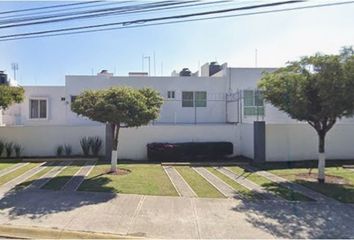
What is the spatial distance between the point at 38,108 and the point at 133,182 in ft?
64.2

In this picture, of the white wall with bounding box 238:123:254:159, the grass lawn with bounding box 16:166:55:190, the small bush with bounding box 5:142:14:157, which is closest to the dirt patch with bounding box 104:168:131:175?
the grass lawn with bounding box 16:166:55:190

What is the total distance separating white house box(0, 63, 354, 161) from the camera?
1872 cm

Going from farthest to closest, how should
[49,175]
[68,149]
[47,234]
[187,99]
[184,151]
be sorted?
[187,99], [68,149], [184,151], [49,175], [47,234]

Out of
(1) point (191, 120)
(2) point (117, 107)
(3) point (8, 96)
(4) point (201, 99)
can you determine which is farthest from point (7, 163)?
(4) point (201, 99)

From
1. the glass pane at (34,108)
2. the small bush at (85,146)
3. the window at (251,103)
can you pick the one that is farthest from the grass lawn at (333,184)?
the glass pane at (34,108)

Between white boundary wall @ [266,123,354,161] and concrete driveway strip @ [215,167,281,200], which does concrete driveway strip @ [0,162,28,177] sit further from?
white boundary wall @ [266,123,354,161]

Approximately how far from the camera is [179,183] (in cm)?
1259

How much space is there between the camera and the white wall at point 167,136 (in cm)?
1948

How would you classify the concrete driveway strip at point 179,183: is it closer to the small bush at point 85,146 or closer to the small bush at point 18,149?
the small bush at point 85,146

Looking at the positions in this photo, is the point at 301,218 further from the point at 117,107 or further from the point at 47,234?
the point at 117,107

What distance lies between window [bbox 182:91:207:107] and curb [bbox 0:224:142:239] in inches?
774

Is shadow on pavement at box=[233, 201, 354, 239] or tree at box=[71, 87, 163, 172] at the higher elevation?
tree at box=[71, 87, 163, 172]

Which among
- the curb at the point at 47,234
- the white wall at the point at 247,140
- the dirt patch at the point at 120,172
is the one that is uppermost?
the white wall at the point at 247,140

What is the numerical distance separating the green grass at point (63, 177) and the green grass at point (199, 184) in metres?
3.92
